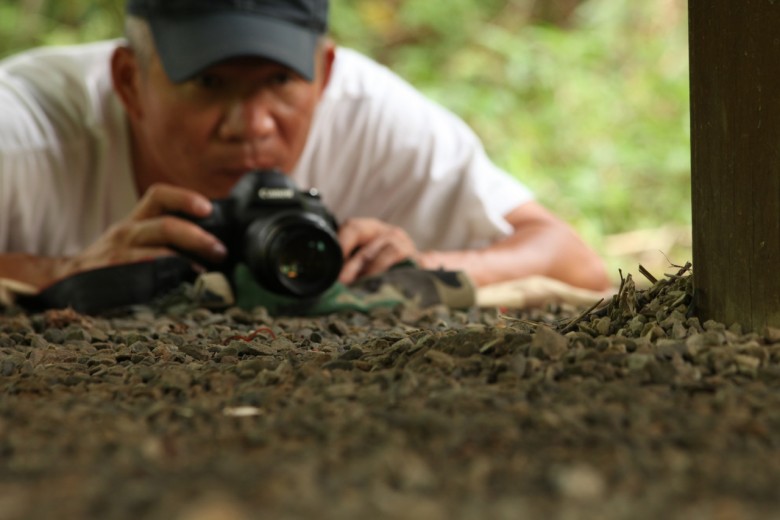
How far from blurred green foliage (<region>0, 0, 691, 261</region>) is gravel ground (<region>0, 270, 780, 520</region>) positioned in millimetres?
4196

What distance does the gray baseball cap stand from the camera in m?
2.82

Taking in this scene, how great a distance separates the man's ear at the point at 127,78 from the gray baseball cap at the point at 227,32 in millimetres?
126

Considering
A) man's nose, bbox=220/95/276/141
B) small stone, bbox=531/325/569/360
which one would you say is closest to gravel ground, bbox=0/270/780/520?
small stone, bbox=531/325/569/360

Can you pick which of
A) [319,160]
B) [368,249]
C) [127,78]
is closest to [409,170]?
[319,160]

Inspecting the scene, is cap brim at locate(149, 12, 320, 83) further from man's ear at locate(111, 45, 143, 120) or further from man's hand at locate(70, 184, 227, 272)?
man's hand at locate(70, 184, 227, 272)

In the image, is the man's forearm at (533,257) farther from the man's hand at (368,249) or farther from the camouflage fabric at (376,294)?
the camouflage fabric at (376,294)

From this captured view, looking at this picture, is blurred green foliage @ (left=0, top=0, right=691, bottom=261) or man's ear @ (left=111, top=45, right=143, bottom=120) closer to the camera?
man's ear @ (left=111, top=45, right=143, bottom=120)

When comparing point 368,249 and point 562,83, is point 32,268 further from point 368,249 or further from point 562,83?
point 562,83

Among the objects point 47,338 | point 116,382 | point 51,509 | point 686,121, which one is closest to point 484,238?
point 47,338

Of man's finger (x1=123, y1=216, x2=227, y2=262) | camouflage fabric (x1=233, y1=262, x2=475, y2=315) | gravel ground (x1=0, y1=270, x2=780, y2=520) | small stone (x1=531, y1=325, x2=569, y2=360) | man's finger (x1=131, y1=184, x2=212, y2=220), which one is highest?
man's finger (x1=131, y1=184, x2=212, y2=220)

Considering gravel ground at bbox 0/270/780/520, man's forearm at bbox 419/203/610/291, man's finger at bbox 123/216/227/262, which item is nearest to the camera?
gravel ground at bbox 0/270/780/520

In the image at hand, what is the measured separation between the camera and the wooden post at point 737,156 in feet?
4.82

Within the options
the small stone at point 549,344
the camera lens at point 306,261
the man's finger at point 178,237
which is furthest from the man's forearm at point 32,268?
the small stone at point 549,344

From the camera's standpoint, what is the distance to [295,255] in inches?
94.3
